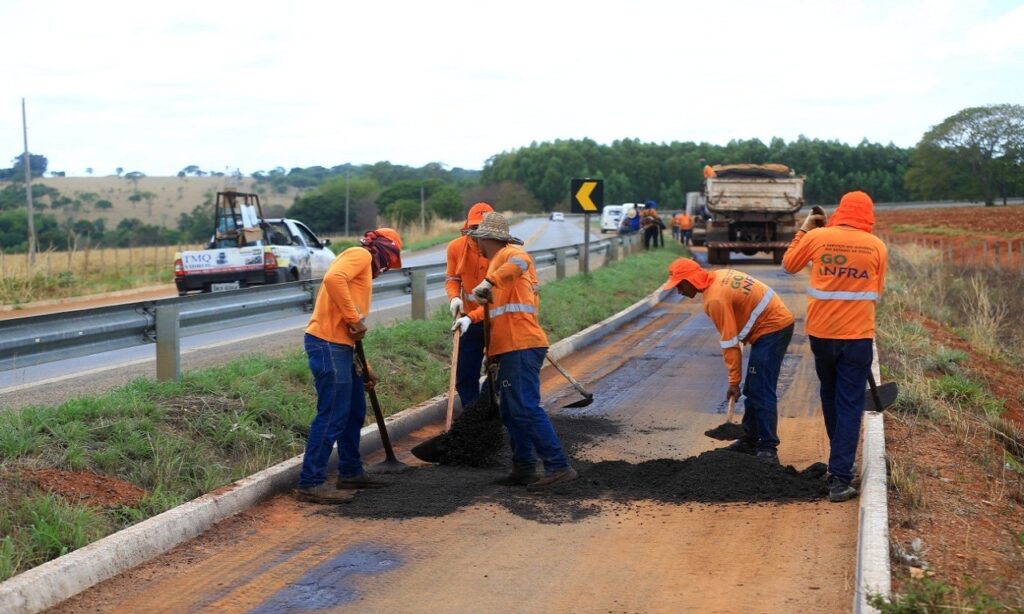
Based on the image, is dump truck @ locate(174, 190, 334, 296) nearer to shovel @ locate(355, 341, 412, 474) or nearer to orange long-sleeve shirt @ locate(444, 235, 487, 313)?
orange long-sleeve shirt @ locate(444, 235, 487, 313)

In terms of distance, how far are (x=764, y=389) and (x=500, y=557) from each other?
113 inches

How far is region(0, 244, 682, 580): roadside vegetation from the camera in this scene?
538cm

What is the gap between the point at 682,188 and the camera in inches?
4264

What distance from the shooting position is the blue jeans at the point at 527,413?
7.06 meters

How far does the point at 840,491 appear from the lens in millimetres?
6457

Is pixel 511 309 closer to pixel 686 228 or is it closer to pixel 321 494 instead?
pixel 321 494

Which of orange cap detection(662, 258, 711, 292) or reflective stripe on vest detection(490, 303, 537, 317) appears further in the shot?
orange cap detection(662, 258, 711, 292)

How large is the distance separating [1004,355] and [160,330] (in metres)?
12.5

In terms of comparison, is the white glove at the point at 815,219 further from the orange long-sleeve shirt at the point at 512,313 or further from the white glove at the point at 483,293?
the white glove at the point at 483,293

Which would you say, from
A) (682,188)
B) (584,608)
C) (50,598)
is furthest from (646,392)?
(682,188)

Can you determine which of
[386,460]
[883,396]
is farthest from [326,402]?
[883,396]

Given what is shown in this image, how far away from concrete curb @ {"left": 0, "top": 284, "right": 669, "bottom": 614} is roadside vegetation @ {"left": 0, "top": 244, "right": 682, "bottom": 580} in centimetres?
12

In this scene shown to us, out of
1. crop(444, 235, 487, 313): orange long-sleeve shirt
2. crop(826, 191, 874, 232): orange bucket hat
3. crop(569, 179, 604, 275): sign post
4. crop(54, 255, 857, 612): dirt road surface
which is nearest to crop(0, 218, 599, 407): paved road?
crop(444, 235, 487, 313): orange long-sleeve shirt

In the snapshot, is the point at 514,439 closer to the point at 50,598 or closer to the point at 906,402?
the point at 50,598
